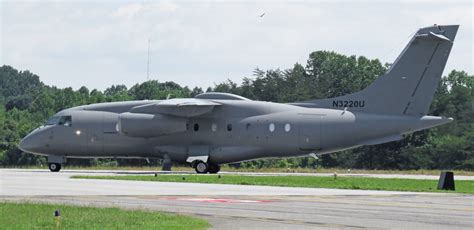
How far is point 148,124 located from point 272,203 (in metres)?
28.4

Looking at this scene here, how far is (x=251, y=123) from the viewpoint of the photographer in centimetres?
5750

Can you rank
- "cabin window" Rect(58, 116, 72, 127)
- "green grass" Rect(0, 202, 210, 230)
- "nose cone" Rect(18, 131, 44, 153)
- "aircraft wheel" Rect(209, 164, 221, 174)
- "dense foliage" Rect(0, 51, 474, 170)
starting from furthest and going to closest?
"dense foliage" Rect(0, 51, 474, 170) → "nose cone" Rect(18, 131, 44, 153) → "cabin window" Rect(58, 116, 72, 127) → "aircraft wheel" Rect(209, 164, 221, 174) → "green grass" Rect(0, 202, 210, 230)

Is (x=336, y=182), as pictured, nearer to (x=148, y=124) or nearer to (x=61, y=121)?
(x=148, y=124)

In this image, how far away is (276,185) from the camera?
1655 inches

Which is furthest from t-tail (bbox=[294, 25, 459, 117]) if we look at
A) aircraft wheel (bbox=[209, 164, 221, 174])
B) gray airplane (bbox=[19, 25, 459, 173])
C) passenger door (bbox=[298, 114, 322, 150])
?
aircraft wheel (bbox=[209, 164, 221, 174])

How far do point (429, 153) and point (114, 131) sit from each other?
81.9 ft

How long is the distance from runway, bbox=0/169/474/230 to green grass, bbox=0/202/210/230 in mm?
921

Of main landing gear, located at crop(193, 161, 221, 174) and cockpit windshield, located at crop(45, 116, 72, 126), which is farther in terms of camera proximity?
cockpit windshield, located at crop(45, 116, 72, 126)

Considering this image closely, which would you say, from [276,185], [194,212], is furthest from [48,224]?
[276,185]

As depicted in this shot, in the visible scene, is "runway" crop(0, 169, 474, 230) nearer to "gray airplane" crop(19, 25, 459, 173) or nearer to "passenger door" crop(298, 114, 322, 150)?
"passenger door" crop(298, 114, 322, 150)

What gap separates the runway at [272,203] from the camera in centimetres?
2427

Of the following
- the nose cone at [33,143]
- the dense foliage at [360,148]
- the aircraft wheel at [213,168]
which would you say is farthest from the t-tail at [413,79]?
the nose cone at [33,143]

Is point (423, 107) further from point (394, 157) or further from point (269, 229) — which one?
point (269, 229)

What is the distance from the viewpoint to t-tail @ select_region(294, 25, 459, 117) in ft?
181
